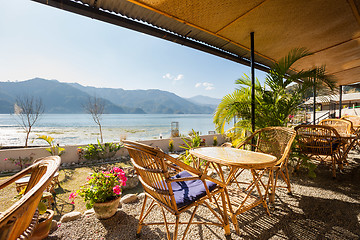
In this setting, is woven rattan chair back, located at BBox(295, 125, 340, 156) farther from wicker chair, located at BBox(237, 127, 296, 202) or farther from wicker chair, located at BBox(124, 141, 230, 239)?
wicker chair, located at BBox(124, 141, 230, 239)

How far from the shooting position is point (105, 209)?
1.93m

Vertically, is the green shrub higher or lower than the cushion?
lower

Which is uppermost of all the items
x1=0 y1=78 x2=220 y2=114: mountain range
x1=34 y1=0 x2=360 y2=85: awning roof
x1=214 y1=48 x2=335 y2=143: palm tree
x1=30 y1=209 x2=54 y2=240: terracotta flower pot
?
x1=0 y1=78 x2=220 y2=114: mountain range

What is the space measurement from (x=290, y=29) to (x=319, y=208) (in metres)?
2.97

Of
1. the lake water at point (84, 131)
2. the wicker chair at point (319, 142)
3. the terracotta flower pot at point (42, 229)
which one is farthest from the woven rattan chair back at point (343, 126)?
the lake water at point (84, 131)

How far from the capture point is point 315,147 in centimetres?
311

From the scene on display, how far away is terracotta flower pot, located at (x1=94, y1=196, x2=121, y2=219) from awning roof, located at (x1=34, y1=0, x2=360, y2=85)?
2.59 m

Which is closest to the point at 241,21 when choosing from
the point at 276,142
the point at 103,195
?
the point at 276,142

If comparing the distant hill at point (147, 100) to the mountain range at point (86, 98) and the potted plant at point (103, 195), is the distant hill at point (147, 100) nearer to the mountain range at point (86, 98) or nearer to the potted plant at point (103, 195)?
the mountain range at point (86, 98)

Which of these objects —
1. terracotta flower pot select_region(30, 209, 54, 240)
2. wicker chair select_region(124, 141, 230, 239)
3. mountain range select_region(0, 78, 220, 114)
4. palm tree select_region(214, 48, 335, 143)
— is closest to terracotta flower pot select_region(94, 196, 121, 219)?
terracotta flower pot select_region(30, 209, 54, 240)

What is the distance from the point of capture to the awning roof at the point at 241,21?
231cm

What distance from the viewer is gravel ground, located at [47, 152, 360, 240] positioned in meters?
1.62

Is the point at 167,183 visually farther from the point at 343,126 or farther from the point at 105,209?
the point at 343,126

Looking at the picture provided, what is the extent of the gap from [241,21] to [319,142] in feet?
8.76
